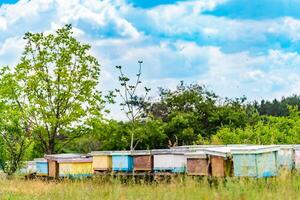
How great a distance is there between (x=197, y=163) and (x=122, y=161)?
10.8ft

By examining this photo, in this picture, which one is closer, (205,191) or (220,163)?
(205,191)

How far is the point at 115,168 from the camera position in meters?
15.1

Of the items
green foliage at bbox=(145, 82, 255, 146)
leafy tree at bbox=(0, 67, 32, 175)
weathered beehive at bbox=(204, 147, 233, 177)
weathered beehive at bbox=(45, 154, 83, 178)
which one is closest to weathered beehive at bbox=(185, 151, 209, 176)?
weathered beehive at bbox=(204, 147, 233, 177)

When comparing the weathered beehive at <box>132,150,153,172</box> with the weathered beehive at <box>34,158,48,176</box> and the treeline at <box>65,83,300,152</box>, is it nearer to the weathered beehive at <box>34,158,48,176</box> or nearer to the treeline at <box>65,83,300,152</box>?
the weathered beehive at <box>34,158,48,176</box>

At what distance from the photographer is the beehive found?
51.2ft

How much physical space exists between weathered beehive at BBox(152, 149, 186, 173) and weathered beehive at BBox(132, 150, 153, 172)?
175 mm

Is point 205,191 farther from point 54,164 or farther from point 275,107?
A: point 275,107

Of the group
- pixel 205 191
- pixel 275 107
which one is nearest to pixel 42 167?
pixel 205 191

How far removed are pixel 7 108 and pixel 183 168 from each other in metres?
14.1

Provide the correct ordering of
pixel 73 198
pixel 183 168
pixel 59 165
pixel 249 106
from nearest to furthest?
pixel 73 198
pixel 183 168
pixel 59 165
pixel 249 106

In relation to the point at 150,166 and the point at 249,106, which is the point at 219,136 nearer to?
the point at 150,166

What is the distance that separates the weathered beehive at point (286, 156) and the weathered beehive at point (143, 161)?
3459 mm

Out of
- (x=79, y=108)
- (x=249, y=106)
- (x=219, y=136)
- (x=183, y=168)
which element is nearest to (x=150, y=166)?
(x=183, y=168)

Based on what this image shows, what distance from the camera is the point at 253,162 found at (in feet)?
36.5
